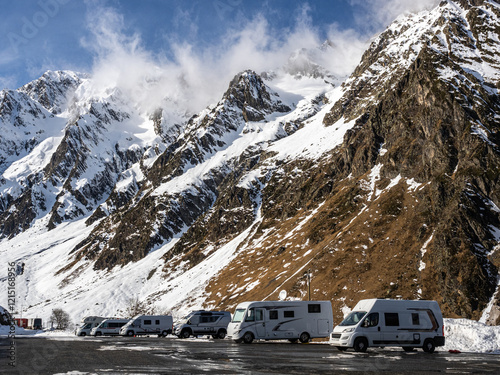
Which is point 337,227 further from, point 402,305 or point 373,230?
point 402,305

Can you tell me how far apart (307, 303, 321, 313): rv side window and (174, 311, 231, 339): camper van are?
16.4 meters

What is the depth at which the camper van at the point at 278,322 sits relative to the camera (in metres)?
41.2

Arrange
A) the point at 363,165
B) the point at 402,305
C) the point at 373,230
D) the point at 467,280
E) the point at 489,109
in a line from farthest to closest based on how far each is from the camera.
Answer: the point at 363,165 < the point at 489,109 < the point at 373,230 < the point at 467,280 < the point at 402,305

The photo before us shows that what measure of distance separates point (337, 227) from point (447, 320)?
334 feet

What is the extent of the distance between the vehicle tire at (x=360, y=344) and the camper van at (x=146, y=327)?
131 ft

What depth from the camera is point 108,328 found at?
7119 cm

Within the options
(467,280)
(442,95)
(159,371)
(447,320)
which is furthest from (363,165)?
(159,371)

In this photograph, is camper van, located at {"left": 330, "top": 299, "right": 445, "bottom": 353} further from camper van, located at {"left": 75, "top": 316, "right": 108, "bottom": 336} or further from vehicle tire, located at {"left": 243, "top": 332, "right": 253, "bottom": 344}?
camper van, located at {"left": 75, "top": 316, "right": 108, "bottom": 336}

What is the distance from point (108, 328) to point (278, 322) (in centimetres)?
3883

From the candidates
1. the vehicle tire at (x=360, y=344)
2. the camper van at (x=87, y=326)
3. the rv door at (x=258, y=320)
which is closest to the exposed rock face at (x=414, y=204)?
the camper van at (x=87, y=326)

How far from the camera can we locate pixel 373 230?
390 ft

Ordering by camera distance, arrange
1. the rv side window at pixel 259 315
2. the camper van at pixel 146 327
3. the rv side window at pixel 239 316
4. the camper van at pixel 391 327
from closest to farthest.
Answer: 1. the camper van at pixel 391 327
2. the rv side window at pixel 259 315
3. the rv side window at pixel 239 316
4. the camper van at pixel 146 327

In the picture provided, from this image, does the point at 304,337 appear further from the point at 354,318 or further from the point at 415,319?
the point at 415,319

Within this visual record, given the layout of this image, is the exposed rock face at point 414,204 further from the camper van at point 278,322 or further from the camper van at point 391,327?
the camper van at point 391,327
